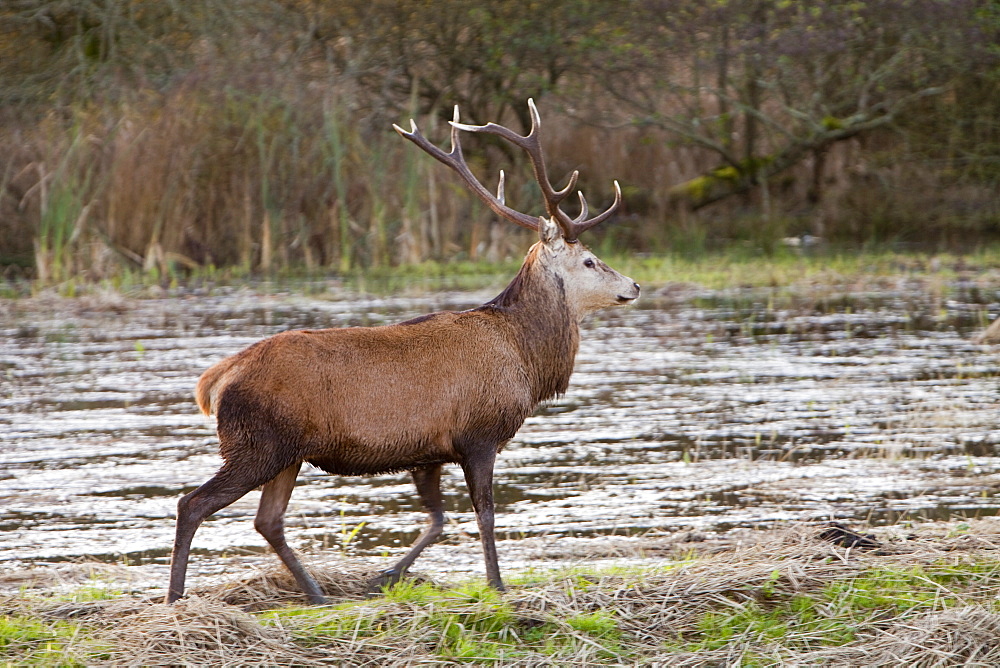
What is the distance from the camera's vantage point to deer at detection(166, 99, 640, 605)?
16.6 feet

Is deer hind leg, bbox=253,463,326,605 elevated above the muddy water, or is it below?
above

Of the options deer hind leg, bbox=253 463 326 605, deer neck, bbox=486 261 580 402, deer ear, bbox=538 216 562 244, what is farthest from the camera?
deer ear, bbox=538 216 562 244

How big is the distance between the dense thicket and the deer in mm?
11800

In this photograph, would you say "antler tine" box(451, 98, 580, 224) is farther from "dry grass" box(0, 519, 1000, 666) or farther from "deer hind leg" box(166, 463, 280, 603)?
"deer hind leg" box(166, 463, 280, 603)

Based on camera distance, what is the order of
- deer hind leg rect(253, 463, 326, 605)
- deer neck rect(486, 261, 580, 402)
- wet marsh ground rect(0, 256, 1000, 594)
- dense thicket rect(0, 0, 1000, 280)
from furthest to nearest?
dense thicket rect(0, 0, 1000, 280) → wet marsh ground rect(0, 256, 1000, 594) → deer neck rect(486, 261, 580, 402) → deer hind leg rect(253, 463, 326, 605)

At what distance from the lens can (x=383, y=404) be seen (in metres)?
5.27

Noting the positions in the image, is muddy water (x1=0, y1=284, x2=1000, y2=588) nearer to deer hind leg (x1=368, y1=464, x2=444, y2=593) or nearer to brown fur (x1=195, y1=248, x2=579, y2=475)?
deer hind leg (x1=368, y1=464, x2=444, y2=593)

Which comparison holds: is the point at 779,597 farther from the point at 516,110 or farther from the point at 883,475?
the point at 516,110

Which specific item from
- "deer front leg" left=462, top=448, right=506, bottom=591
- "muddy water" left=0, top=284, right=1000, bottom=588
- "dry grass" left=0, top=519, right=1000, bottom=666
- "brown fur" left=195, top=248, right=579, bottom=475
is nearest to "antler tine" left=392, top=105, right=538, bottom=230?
"brown fur" left=195, top=248, right=579, bottom=475

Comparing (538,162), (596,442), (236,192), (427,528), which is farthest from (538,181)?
(236,192)

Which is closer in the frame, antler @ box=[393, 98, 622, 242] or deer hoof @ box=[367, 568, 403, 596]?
deer hoof @ box=[367, 568, 403, 596]

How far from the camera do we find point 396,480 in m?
7.68

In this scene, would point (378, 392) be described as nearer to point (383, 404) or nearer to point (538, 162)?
point (383, 404)

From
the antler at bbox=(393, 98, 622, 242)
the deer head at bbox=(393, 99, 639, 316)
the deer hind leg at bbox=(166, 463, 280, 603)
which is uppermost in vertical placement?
the antler at bbox=(393, 98, 622, 242)
